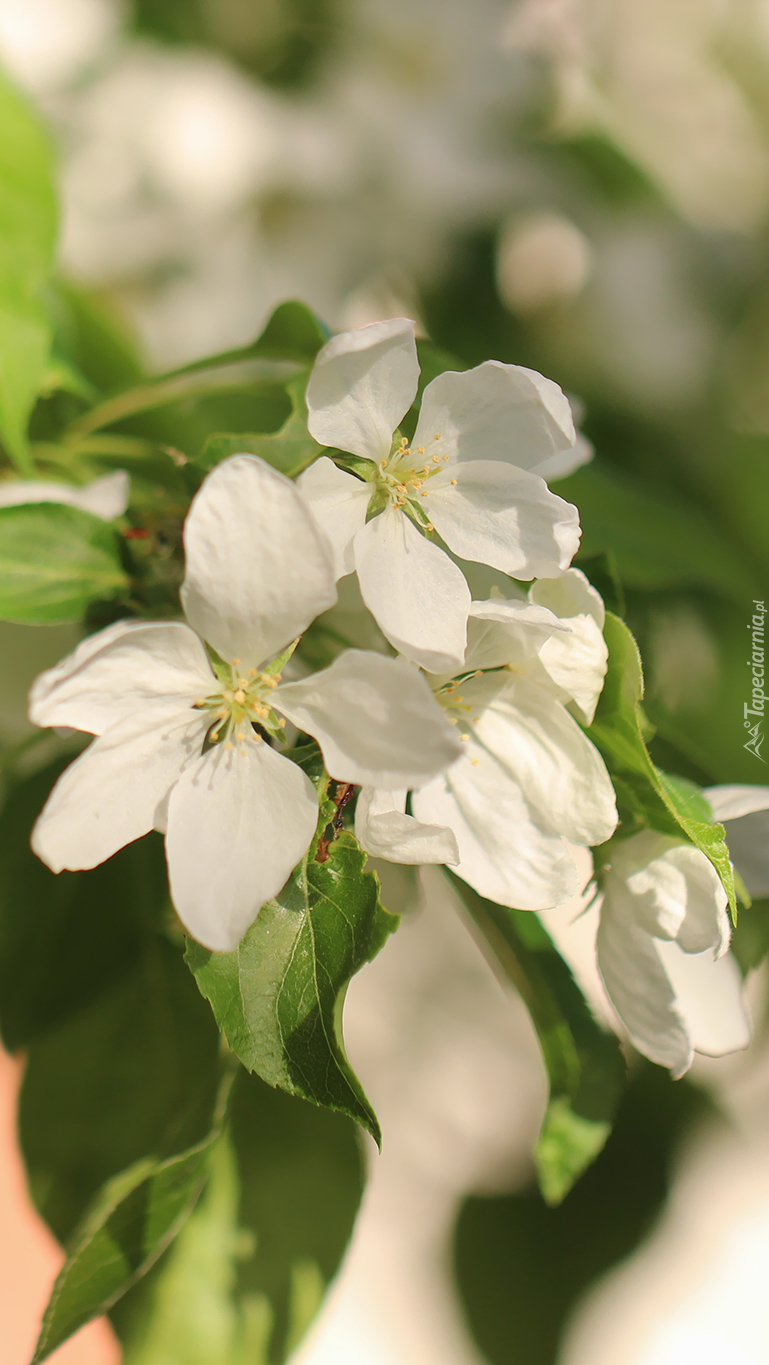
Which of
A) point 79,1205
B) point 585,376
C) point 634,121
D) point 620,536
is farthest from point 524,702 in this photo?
point 634,121

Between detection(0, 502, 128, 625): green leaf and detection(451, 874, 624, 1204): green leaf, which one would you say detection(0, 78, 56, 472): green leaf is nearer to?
detection(0, 502, 128, 625): green leaf

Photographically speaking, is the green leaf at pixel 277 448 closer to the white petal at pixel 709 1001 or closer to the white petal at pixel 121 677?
the white petal at pixel 121 677

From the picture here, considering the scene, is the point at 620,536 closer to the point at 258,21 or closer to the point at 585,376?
the point at 585,376

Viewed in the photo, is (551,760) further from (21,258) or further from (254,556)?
(21,258)

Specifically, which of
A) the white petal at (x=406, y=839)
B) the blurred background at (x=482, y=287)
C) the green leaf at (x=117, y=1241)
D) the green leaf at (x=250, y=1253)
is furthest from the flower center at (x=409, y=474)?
the blurred background at (x=482, y=287)

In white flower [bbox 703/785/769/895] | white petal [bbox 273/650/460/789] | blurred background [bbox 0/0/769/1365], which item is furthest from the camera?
blurred background [bbox 0/0/769/1365]

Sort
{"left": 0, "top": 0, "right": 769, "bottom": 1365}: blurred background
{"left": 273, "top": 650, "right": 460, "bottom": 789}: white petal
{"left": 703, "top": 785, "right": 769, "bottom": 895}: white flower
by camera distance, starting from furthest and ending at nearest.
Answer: {"left": 0, "top": 0, "right": 769, "bottom": 1365}: blurred background < {"left": 703, "top": 785, "right": 769, "bottom": 895}: white flower < {"left": 273, "top": 650, "right": 460, "bottom": 789}: white petal

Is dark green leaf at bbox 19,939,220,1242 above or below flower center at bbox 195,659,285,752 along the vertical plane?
below

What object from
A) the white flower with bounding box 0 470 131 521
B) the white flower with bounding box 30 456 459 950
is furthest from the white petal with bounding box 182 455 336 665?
the white flower with bounding box 0 470 131 521
